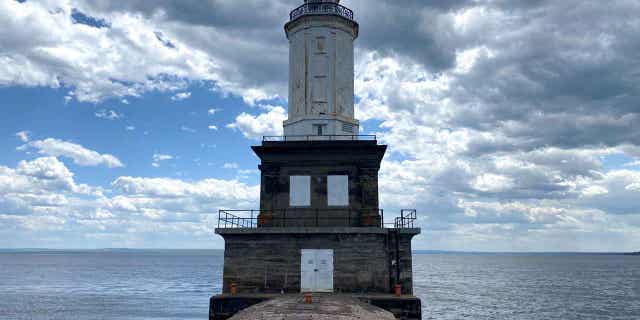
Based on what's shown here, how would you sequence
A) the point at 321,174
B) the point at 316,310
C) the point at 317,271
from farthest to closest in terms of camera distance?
1. the point at 321,174
2. the point at 317,271
3. the point at 316,310

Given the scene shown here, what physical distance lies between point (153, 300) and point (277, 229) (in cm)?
3888

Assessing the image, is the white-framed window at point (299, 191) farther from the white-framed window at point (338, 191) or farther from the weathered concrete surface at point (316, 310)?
the weathered concrete surface at point (316, 310)

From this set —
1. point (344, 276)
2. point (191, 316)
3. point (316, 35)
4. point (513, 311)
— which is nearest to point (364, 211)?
point (344, 276)

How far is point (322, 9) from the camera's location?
89.4 feet

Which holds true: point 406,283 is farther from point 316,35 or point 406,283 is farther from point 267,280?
point 316,35

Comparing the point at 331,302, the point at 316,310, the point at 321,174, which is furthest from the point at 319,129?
the point at 316,310

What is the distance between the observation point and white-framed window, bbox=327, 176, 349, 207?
84.8ft

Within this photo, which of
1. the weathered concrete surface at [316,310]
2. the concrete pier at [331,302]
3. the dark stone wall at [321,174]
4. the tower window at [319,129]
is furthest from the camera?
the tower window at [319,129]

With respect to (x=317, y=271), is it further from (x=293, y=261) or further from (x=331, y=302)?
(x=331, y=302)

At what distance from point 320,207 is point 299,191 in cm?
138

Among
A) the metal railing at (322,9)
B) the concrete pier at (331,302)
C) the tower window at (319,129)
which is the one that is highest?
the metal railing at (322,9)

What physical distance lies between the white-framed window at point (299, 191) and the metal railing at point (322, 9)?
29.3ft

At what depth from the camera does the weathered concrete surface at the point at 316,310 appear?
16.2 meters

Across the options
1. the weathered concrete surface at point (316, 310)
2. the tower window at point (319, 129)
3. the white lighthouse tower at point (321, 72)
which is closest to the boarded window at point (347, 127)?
the white lighthouse tower at point (321, 72)
